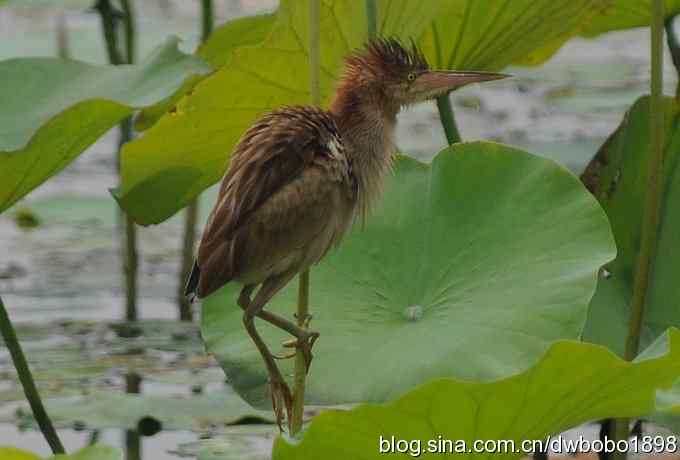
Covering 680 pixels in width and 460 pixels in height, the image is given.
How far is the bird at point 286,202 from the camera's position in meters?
2.56

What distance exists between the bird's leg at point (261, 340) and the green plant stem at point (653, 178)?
2.08ft

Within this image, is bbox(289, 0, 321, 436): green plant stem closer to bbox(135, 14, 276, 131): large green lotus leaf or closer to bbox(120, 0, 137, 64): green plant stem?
bbox(135, 14, 276, 131): large green lotus leaf

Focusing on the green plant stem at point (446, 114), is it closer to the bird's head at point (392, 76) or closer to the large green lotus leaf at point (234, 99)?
the large green lotus leaf at point (234, 99)

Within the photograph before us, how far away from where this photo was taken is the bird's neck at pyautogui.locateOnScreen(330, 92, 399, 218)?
8.98 ft

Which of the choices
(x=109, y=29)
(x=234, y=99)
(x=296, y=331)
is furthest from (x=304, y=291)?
(x=109, y=29)

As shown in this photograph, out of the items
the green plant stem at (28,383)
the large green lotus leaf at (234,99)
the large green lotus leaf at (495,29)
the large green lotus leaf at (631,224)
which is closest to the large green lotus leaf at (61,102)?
the large green lotus leaf at (234,99)

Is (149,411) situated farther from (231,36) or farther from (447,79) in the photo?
(447,79)

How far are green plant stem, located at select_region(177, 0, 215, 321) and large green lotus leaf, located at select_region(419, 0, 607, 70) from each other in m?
1.24

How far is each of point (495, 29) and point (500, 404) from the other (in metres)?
1.24

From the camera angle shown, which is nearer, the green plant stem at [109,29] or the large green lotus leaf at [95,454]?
the large green lotus leaf at [95,454]

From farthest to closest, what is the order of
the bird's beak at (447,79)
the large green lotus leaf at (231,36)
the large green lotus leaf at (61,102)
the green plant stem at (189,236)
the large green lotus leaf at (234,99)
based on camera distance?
the green plant stem at (189,236) < the large green lotus leaf at (231,36) < the large green lotus leaf at (234,99) < the large green lotus leaf at (61,102) < the bird's beak at (447,79)

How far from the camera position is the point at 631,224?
3377mm

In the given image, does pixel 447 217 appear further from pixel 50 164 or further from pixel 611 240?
pixel 50 164

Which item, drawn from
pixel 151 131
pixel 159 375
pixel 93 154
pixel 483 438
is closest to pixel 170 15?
pixel 93 154
